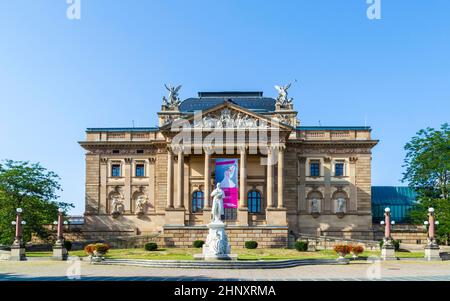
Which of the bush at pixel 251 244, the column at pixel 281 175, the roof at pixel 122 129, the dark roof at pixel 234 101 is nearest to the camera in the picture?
the bush at pixel 251 244

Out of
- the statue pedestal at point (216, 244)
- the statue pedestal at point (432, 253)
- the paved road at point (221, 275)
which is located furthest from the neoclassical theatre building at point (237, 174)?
the paved road at point (221, 275)

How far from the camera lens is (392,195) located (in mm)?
81500

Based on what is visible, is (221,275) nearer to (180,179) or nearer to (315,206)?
(180,179)

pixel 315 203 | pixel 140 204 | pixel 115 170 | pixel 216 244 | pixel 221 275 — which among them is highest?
pixel 115 170

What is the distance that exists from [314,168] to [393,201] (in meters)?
13.8

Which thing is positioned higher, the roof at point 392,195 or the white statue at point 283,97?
the white statue at point 283,97

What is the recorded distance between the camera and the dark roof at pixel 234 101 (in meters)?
78.0

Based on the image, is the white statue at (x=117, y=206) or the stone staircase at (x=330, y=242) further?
the white statue at (x=117, y=206)

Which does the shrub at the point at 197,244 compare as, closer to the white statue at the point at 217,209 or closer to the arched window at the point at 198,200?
the arched window at the point at 198,200

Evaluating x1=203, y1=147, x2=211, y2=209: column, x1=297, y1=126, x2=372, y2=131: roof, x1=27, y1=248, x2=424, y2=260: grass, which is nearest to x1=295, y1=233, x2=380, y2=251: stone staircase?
x1=27, y1=248, x2=424, y2=260: grass

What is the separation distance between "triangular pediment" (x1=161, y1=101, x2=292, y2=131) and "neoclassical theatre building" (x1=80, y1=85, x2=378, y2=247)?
0.38ft

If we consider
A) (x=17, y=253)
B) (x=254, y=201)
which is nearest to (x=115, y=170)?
(x=254, y=201)

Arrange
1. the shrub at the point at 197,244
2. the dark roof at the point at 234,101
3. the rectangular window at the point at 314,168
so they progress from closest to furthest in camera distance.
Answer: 1. the shrub at the point at 197,244
2. the rectangular window at the point at 314,168
3. the dark roof at the point at 234,101

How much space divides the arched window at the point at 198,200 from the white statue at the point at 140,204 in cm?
634
